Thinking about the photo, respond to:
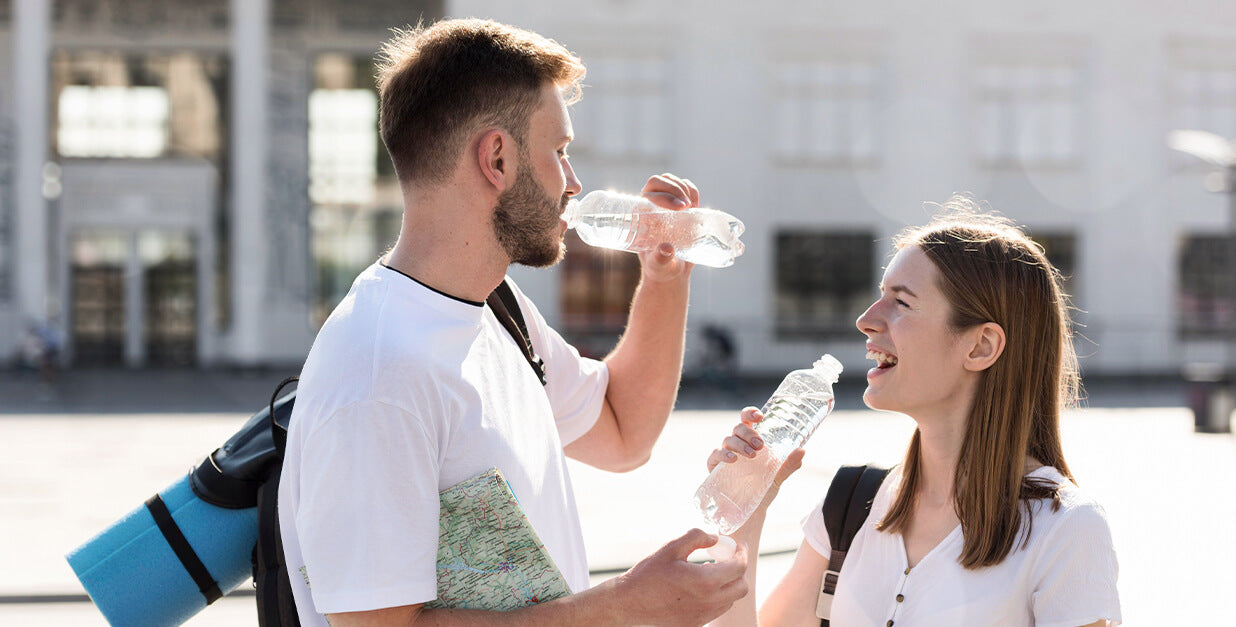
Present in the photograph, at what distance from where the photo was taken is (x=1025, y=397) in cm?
245

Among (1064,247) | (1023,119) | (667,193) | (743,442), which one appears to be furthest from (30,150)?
(743,442)

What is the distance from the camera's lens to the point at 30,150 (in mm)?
26328

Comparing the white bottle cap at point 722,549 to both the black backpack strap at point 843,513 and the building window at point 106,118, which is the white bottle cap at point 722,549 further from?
the building window at point 106,118

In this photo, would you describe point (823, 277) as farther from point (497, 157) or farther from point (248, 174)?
point (497, 157)

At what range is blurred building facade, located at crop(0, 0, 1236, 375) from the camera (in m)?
27.2

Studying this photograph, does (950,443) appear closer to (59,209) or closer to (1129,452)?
(1129,452)

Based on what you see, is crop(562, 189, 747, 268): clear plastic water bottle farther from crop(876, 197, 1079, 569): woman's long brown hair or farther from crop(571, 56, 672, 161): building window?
crop(571, 56, 672, 161): building window

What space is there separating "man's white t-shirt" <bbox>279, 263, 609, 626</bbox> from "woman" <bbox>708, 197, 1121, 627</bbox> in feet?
1.71

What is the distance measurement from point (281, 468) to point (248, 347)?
1016 inches

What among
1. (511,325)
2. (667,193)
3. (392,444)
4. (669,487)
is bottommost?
(669,487)

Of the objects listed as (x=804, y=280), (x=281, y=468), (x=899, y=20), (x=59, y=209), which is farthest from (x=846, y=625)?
(x=59, y=209)

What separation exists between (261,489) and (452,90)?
31.3 inches

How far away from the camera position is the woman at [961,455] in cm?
228

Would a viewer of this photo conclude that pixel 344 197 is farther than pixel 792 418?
Yes
